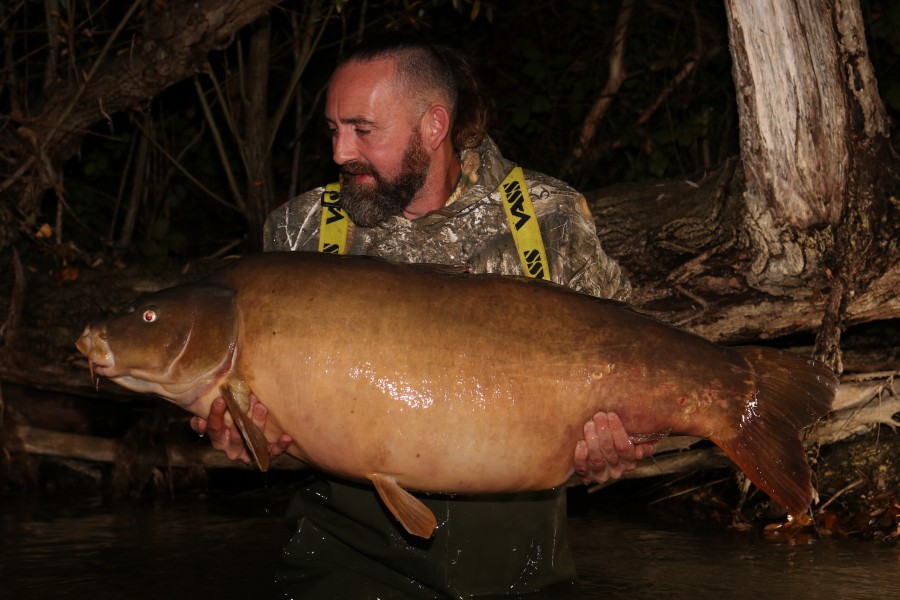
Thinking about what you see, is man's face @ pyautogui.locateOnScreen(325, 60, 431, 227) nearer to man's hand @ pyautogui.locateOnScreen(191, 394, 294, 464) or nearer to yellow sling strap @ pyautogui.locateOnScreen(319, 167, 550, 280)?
yellow sling strap @ pyautogui.locateOnScreen(319, 167, 550, 280)

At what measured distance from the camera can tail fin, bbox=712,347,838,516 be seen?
289cm

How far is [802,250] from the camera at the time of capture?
4.50 meters

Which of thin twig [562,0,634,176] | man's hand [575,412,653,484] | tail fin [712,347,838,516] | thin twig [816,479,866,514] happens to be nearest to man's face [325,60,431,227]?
man's hand [575,412,653,484]

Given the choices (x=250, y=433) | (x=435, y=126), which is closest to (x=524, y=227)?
(x=435, y=126)

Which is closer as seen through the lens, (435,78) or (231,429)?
(231,429)

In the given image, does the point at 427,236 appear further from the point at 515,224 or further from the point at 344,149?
the point at 344,149

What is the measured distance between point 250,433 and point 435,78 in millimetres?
1511

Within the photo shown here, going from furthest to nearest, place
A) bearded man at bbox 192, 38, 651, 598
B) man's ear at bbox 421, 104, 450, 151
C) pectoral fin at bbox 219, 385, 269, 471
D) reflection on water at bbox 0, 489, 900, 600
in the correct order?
reflection on water at bbox 0, 489, 900, 600, man's ear at bbox 421, 104, 450, 151, bearded man at bbox 192, 38, 651, 598, pectoral fin at bbox 219, 385, 269, 471

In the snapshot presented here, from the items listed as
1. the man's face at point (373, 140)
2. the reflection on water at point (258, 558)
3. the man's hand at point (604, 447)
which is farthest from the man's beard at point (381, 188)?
the reflection on water at point (258, 558)

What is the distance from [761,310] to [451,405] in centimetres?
224

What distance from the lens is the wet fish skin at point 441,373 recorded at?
9.34 feet

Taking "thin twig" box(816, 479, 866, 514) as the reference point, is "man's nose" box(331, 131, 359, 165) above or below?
above

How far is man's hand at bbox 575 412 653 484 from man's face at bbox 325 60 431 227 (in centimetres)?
114

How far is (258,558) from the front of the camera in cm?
463
